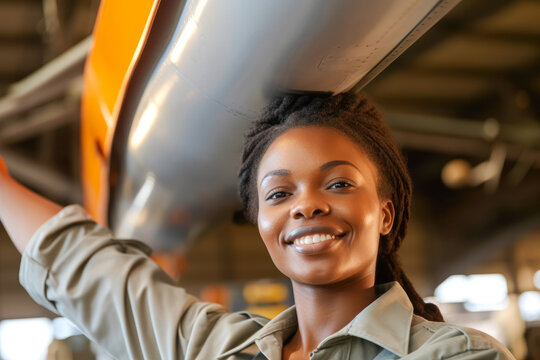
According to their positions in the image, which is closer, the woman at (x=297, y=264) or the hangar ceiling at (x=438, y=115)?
the woman at (x=297, y=264)

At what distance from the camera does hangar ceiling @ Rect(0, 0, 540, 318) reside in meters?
3.44

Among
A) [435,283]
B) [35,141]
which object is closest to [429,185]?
[435,283]

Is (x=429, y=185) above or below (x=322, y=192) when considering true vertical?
above

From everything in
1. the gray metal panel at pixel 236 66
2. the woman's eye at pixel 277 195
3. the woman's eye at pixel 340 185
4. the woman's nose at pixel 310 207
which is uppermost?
the gray metal panel at pixel 236 66

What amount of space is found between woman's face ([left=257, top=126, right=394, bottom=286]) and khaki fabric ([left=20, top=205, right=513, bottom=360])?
0.11 m

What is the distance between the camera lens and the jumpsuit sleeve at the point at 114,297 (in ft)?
3.51

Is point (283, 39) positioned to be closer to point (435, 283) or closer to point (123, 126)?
point (123, 126)

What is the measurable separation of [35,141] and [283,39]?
29.6 feet

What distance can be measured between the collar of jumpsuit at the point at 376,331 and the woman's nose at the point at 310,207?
160mm

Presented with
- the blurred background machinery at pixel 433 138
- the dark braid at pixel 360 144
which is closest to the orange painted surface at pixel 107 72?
the blurred background machinery at pixel 433 138

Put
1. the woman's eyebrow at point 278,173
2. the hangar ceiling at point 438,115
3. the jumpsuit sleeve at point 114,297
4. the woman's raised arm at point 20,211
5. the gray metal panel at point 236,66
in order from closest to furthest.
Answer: the gray metal panel at point 236,66 < the woman's eyebrow at point 278,173 < the jumpsuit sleeve at point 114,297 < the woman's raised arm at point 20,211 < the hangar ceiling at point 438,115

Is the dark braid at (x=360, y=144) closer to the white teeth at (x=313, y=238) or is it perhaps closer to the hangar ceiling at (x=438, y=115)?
the white teeth at (x=313, y=238)

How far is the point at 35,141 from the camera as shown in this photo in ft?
30.1

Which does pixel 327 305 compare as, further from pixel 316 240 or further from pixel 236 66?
pixel 236 66
